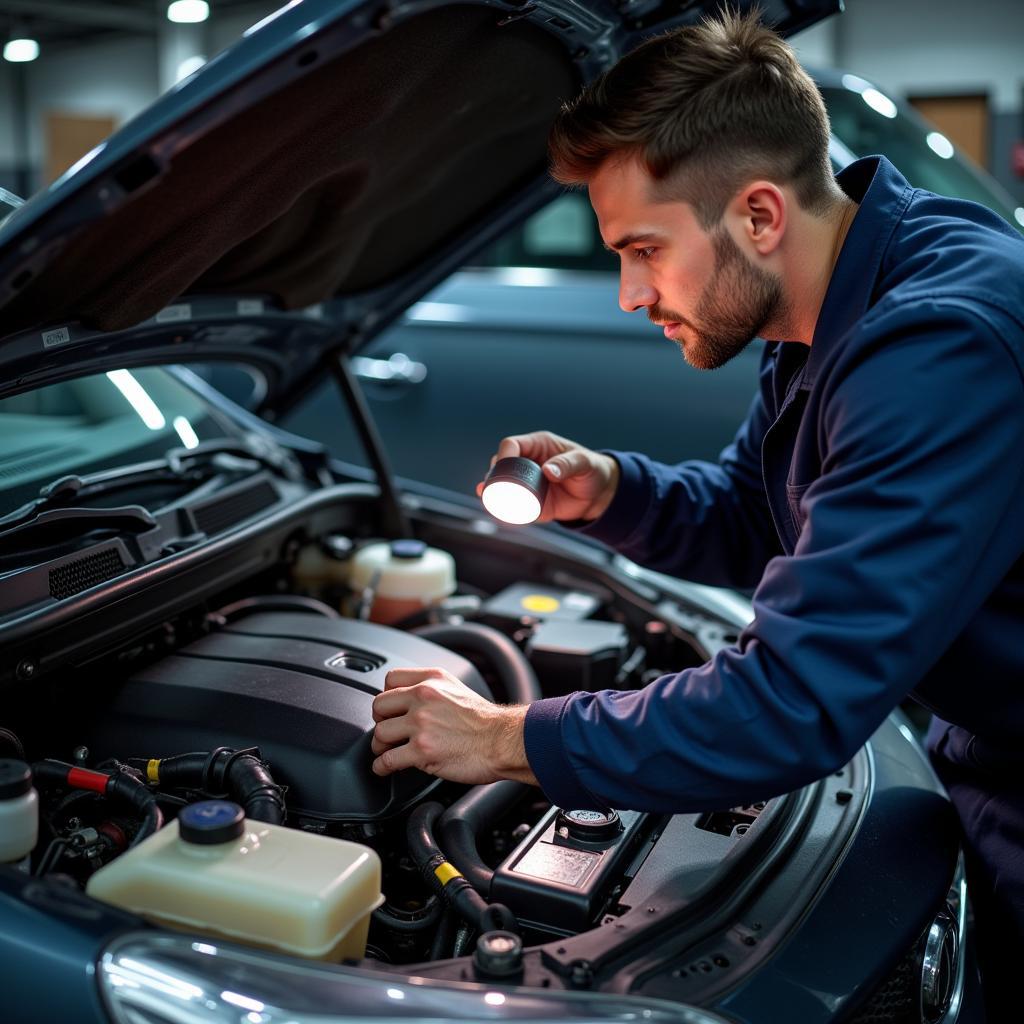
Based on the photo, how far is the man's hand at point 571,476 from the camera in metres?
1.74

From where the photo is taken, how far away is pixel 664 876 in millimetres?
1315

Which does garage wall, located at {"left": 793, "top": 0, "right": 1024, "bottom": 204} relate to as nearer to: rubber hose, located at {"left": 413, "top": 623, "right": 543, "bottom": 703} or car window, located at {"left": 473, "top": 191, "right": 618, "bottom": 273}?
car window, located at {"left": 473, "top": 191, "right": 618, "bottom": 273}

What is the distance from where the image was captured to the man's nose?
4.45 ft

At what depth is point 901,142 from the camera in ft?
10.2

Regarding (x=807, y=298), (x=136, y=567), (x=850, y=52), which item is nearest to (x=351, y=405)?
(x=136, y=567)

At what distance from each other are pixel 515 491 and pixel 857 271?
1.75ft

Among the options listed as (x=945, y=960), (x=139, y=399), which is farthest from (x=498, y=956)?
(x=139, y=399)

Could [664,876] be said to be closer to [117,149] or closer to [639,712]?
[639,712]

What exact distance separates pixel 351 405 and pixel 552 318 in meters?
1.50

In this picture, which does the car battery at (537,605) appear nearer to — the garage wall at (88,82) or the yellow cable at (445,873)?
the yellow cable at (445,873)

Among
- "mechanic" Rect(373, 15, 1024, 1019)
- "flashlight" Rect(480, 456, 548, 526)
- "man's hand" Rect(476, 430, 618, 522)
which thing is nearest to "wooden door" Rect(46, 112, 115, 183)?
"man's hand" Rect(476, 430, 618, 522)

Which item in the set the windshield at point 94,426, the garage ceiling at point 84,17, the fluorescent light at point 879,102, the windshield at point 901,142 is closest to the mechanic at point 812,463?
the windshield at point 94,426

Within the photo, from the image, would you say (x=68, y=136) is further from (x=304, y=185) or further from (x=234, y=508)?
(x=304, y=185)

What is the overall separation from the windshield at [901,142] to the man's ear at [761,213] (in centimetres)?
196
